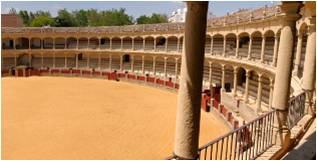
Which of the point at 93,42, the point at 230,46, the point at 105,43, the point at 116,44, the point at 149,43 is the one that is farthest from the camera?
the point at 93,42

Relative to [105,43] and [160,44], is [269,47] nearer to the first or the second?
[160,44]

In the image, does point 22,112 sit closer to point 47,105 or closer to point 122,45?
point 47,105

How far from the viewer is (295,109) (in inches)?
289

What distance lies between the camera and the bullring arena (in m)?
6.41

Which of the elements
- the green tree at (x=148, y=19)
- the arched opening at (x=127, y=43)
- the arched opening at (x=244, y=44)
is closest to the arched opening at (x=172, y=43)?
the arched opening at (x=127, y=43)

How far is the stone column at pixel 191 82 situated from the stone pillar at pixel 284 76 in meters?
2.29

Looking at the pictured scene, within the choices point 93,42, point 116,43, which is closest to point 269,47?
point 116,43

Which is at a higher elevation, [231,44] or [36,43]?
[231,44]

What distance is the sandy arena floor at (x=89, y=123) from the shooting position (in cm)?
1370

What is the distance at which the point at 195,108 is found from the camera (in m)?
4.60

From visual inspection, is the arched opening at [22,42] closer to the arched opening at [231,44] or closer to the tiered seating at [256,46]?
the arched opening at [231,44]

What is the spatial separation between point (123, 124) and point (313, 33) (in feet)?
39.0

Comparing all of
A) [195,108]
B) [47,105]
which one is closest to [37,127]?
[47,105]

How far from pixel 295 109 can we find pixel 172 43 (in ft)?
104
